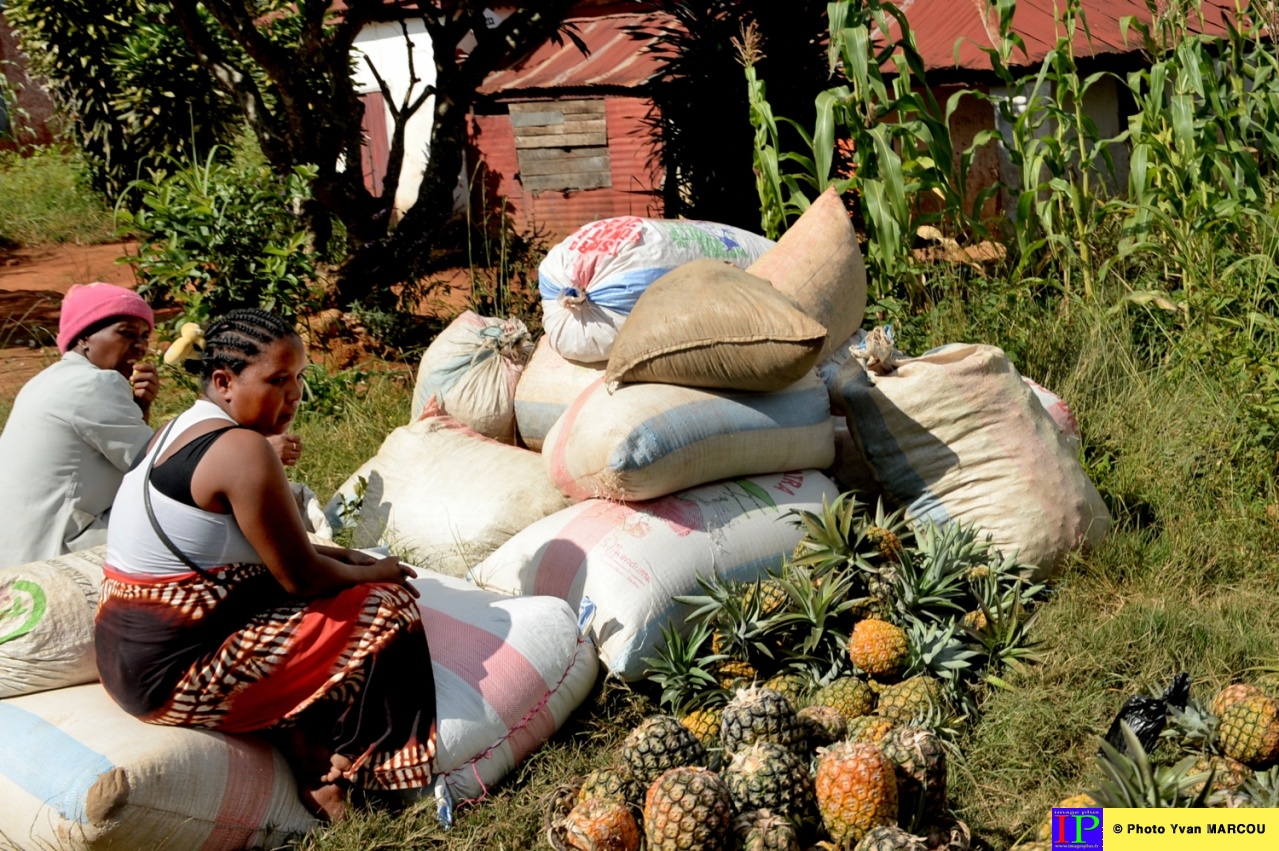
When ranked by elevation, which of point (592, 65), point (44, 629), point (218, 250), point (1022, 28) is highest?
point (1022, 28)

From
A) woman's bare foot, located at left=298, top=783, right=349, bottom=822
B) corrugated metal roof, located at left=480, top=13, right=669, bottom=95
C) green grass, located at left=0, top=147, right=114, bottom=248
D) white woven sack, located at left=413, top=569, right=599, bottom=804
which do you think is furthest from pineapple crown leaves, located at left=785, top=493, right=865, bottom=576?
green grass, located at left=0, top=147, right=114, bottom=248

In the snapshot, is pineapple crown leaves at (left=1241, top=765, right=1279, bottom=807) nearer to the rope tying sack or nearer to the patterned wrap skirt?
the rope tying sack

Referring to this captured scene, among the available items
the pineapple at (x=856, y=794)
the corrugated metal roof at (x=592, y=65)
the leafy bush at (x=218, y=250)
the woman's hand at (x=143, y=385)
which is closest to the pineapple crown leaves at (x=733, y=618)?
the pineapple at (x=856, y=794)

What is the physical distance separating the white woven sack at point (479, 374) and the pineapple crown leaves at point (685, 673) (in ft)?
3.91

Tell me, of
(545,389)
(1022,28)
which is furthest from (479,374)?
(1022,28)

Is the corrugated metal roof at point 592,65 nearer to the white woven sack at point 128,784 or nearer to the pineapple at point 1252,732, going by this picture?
the white woven sack at point 128,784

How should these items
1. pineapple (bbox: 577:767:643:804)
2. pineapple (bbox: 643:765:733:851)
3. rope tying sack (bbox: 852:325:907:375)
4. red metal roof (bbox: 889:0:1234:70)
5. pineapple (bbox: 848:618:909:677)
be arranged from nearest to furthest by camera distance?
pineapple (bbox: 643:765:733:851)
pineapple (bbox: 577:767:643:804)
pineapple (bbox: 848:618:909:677)
rope tying sack (bbox: 852:325:907:375)
red metal roof (bbox: 889:0:1234:70)

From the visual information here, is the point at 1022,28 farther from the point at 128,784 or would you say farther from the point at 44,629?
the point at 128,784

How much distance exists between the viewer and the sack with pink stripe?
2318 mm

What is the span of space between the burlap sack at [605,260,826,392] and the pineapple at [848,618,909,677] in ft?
2.46

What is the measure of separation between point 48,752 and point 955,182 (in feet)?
12.1

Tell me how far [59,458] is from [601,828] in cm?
188

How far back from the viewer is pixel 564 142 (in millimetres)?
9797

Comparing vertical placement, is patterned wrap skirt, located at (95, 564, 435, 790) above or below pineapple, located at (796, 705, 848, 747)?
above
